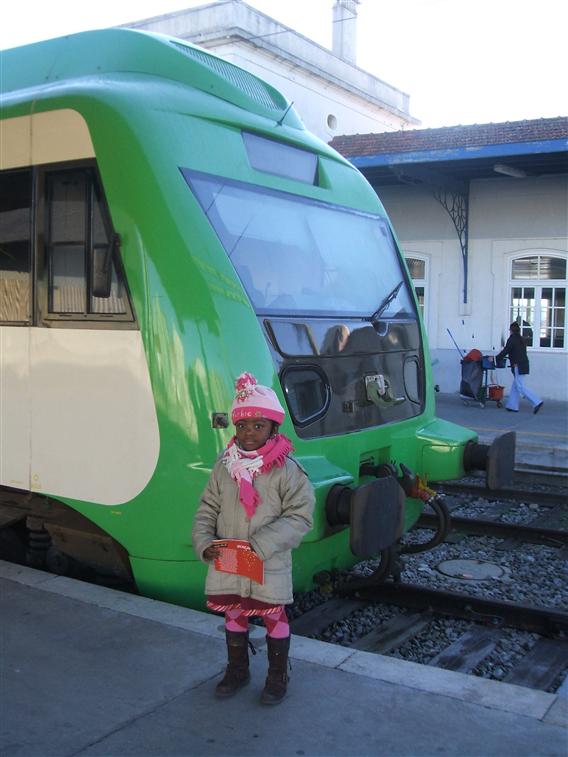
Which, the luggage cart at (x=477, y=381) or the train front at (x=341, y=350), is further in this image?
the luggage cart at (x=477, y=381)

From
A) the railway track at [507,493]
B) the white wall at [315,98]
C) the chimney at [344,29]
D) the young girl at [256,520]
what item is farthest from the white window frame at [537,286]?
the chimney at [344,29]

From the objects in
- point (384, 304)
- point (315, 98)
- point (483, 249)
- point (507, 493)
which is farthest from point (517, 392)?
point (315, 98)

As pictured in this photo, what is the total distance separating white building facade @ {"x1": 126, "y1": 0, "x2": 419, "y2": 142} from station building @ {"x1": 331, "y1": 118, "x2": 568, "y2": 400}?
4983 millimetres

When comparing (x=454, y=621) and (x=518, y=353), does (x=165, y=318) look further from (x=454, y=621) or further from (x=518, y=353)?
(x=518, y=353)

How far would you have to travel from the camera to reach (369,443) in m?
5.09

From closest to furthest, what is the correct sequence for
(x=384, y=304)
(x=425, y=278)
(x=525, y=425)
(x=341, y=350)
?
(x=341, y=350)
(x=384, y=304)
(x=525, y=425)
(x=425, y=278)

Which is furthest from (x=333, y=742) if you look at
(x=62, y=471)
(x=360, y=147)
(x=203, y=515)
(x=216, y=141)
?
(x=360, y=147)

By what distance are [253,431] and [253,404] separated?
0.11 meters

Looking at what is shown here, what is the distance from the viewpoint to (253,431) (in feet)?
11.0

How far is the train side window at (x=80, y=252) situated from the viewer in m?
4.35

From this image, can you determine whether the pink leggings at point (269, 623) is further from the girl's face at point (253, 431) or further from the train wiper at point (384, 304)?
the train wiper at point (384, 304)

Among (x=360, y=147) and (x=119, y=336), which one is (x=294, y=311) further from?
(x=360, y=147)

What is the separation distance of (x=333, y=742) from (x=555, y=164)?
43.1ft

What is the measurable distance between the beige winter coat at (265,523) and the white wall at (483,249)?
13105mm
